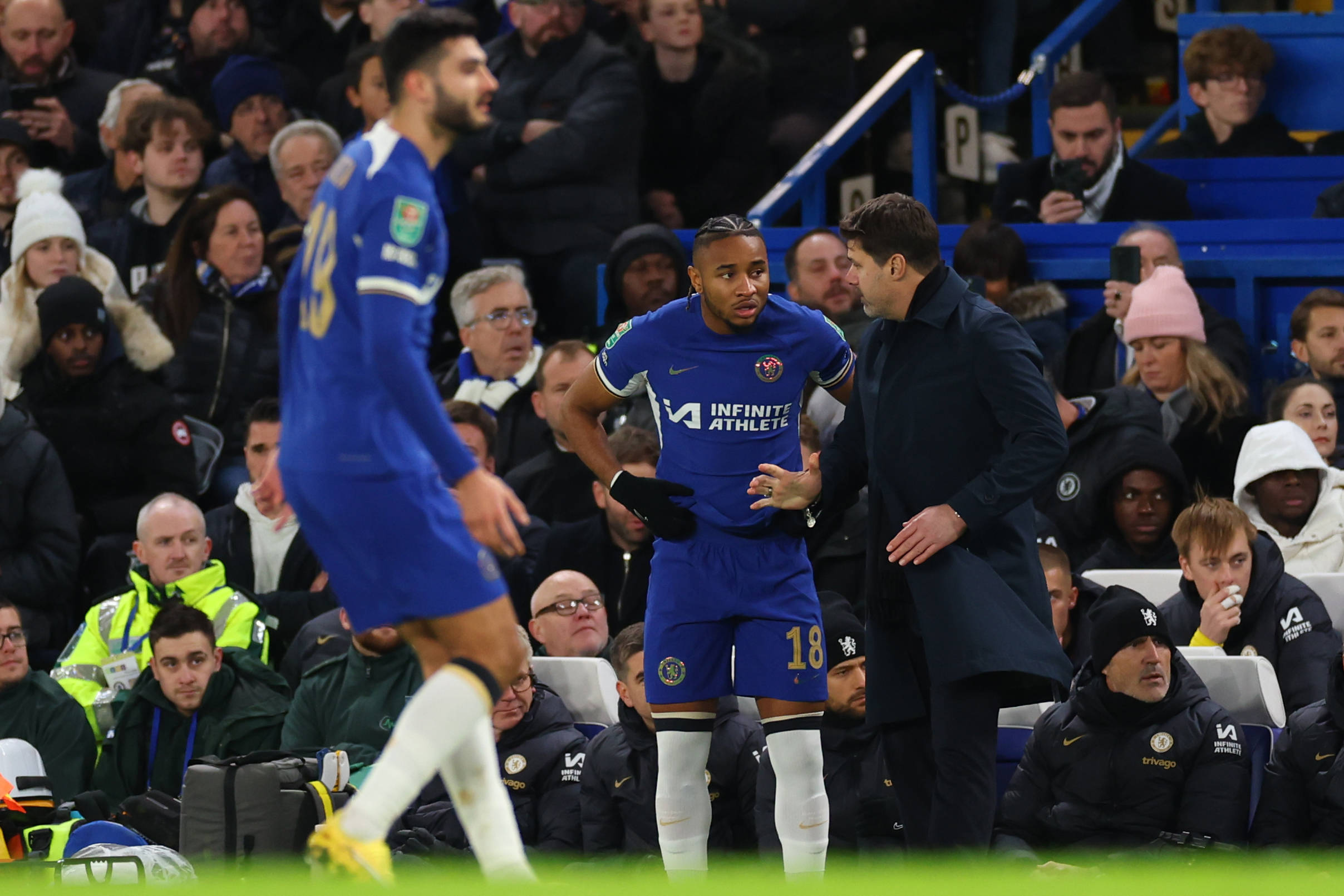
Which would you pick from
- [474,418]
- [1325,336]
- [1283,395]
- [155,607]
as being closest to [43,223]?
[155,607]

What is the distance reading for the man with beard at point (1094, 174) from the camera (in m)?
10.6

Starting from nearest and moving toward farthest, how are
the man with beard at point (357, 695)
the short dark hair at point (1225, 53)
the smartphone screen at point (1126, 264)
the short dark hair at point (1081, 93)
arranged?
the man with beard at point (357, 695) → the smartphone screen at point (1126, 264) → the short dark hair at point (1081, 93) → the short dark hair at point (1225, 53)

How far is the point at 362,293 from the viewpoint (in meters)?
4.67

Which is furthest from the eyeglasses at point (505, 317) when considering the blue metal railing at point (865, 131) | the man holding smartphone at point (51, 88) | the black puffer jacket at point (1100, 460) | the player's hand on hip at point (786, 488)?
the man holding smartphone at point (51, 88)

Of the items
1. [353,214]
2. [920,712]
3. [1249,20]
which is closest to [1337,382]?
[1249,20]

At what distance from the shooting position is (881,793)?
24.5ft

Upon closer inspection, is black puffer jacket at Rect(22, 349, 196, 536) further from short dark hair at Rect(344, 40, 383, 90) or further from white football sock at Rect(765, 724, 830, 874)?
white football sock at Rect(765, 724, 830, 874)

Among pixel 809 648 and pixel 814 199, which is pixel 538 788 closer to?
pixel 809 648

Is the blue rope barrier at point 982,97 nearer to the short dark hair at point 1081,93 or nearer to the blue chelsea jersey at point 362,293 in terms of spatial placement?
the short dark hair at point 1081,93

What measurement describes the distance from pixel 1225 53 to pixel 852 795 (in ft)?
17.6

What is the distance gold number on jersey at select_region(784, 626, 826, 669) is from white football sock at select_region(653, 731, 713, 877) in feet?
1.34

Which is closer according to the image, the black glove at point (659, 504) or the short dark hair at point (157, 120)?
the black glove at point (659, 504)

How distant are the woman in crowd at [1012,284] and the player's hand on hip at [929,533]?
4.09 metres

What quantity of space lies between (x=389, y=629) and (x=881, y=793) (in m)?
2.35
